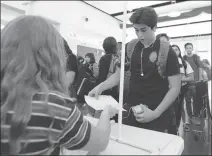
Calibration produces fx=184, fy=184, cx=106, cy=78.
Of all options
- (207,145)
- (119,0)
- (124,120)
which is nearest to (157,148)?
(124,120)

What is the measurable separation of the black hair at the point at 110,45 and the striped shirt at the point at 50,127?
1236mm

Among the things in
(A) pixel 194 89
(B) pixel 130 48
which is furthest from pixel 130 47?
(A) pixel 194 89

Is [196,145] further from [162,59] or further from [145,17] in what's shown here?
[145,17]

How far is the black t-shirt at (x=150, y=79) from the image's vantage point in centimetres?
110

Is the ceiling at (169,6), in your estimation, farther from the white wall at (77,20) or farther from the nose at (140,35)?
the nose at (140,35)

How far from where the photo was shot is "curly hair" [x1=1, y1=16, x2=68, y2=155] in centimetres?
46

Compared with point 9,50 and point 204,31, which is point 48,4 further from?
point 204,31

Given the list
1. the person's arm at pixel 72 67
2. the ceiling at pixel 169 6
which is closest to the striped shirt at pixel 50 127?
the person's arm at pixel 72 67

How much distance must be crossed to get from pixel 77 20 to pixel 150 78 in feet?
12.4

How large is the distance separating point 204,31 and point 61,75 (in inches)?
278

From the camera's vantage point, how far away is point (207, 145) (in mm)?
2383

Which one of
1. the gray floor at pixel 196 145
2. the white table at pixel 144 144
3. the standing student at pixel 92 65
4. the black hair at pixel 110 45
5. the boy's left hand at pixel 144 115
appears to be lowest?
the gray floor at pixel 196 145

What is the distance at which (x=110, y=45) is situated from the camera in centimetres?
170

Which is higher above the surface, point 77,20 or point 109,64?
point 77,20
